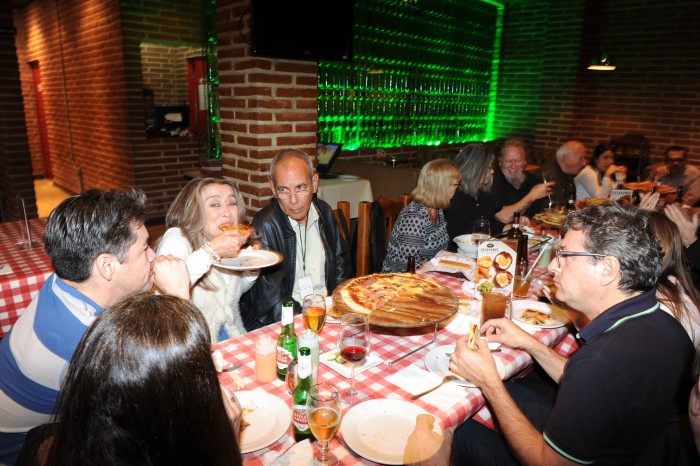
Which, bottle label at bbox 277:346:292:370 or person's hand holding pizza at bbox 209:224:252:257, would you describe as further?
person's hand holding pizza at bbox 209:224:252:257

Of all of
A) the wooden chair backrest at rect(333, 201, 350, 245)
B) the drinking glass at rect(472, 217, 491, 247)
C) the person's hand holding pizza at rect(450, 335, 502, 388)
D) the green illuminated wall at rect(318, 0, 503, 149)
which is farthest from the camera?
the green illuminated wall at rect(318, 0, 503, 149)

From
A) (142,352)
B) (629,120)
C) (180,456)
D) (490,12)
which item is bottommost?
(180,456)

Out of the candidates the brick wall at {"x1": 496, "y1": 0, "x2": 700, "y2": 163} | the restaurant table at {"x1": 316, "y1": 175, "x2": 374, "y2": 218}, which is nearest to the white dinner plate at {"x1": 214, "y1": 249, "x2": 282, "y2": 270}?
the restaurant table at {"x1": 316, "y1": 175, "x2": 374, "y2": 218}

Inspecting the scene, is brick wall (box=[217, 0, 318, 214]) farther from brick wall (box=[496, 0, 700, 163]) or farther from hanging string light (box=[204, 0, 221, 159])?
brick wall (box=[496, 0, 700, 163])

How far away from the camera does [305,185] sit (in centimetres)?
261

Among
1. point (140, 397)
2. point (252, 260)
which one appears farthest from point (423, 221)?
point (140, 397)

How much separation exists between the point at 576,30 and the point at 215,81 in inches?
245

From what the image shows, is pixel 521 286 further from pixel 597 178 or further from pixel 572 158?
pixel 597 178

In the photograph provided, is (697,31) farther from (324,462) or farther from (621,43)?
(324,462)

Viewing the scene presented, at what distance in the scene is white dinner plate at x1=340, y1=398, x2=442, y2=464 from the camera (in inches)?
45.9

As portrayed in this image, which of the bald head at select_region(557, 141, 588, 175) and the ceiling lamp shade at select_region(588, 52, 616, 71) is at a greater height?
the ceiling lamp shade at select_region(588, 52, 616, 71)

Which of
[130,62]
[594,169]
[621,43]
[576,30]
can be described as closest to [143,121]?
[130,62]

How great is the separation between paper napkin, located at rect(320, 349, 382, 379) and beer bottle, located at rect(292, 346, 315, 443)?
0.31 m

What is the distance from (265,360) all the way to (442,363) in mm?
634
